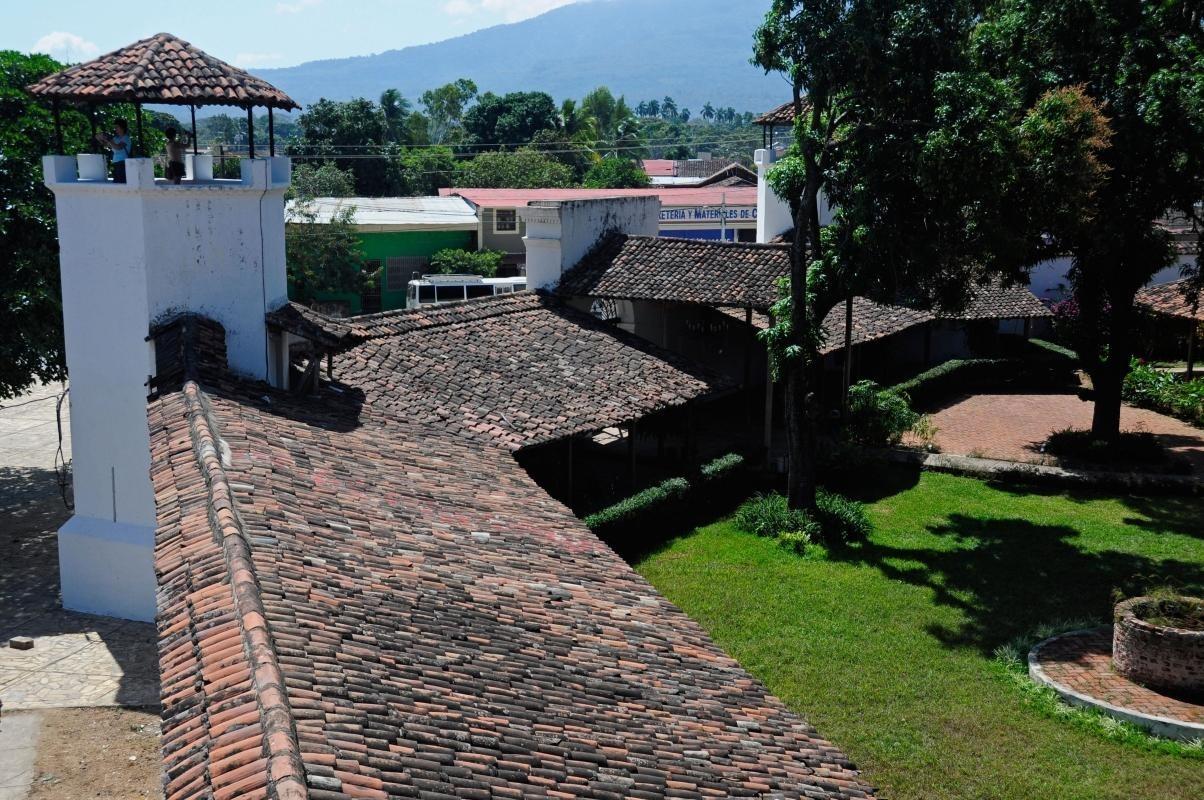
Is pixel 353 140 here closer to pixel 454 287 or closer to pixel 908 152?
pixel 454 287

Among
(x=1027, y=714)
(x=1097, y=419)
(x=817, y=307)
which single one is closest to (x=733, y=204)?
(x=1097, y=419)

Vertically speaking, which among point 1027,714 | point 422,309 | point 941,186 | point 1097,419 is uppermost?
point 941,186

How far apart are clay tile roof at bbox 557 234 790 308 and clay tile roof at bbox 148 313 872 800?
11.2 metres

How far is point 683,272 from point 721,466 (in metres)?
4.94

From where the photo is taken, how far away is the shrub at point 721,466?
21.9 meters

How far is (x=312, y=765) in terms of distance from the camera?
19.5 ft

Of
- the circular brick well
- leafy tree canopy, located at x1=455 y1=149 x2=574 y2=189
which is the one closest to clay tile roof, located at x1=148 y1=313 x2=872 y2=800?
the circular brick well

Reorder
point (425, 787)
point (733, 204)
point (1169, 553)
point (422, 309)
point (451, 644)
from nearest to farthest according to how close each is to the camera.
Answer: point (425, 787) < point (451, 644) < point (1169, 553) < point (422, 309) < point (733, 204)

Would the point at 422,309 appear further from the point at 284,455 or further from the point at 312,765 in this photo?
the point at 312,765

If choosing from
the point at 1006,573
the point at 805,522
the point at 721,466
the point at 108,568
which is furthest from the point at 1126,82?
the point at 108,568

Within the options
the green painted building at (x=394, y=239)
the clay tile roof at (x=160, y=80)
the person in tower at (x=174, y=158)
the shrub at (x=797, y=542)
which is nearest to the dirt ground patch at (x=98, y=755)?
the person in tower at (x=174, y=158)

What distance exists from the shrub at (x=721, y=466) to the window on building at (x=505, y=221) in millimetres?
24621

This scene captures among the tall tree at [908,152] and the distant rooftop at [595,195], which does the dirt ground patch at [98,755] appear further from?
the distant rooftop at [595,195]

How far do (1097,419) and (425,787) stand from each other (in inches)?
895
